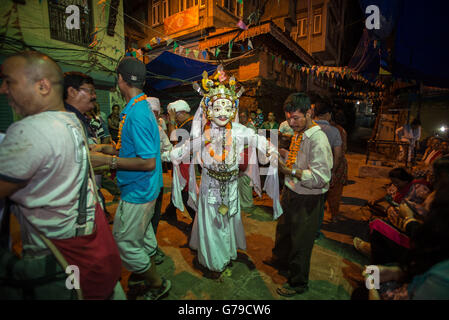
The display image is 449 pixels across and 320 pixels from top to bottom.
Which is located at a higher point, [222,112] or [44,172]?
[222,112]

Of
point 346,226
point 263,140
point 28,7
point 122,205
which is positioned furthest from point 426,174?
point 28,7

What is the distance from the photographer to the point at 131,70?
2031 millimetres

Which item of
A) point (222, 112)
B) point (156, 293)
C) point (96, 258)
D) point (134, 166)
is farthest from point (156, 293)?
point (222, 112)

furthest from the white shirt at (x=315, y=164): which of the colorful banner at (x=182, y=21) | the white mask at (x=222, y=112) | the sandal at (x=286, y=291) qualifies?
the colorful banner at (x=182, y=21)

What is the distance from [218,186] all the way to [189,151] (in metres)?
0.60

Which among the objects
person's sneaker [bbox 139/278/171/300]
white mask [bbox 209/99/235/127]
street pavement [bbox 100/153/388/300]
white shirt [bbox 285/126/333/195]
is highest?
white mask [bbox 209/99/235/127]

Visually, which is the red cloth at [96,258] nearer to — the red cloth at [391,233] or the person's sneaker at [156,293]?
the person's sneaker at [156,293]

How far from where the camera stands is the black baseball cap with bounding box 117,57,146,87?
2.02 metres

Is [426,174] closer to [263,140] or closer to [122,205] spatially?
[263,140]

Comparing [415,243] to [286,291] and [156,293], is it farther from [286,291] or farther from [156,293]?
[156,293]

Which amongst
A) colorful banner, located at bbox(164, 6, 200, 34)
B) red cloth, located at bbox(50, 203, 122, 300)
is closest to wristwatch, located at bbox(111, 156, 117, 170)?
red cloth, located at bbox(50, 203, 122, 300)

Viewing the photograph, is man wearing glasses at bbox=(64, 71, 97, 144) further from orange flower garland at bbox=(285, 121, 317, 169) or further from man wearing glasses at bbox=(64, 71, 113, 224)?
orange flower garland at bbox=(285, 121, 317, 169)

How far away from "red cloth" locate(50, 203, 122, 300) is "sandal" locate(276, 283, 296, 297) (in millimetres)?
1874

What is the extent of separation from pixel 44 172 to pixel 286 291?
8.62 ft
